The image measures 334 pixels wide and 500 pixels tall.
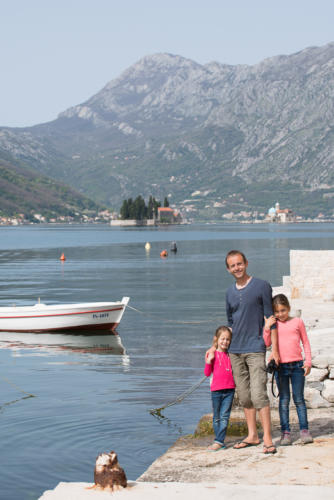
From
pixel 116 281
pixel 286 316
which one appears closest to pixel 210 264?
pixel 116 281

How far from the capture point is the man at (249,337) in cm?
1073

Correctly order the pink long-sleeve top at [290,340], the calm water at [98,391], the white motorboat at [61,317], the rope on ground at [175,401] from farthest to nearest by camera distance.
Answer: the white motorboat at [61,317], the rope on ground at [175,401], the calm water at [98,391], the pink long-sleeve top at [290,340]

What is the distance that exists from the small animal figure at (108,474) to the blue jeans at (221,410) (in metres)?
2.75

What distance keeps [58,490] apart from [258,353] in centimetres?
358

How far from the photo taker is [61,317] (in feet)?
105

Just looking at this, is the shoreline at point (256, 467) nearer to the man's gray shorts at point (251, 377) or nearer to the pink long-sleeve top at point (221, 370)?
the man's gray shorts at point (251, 377)

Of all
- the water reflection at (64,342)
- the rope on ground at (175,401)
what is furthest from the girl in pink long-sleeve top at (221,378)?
the water reflection at (64,342)

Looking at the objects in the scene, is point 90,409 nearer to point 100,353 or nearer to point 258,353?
point 258,353

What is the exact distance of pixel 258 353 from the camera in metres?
10.8

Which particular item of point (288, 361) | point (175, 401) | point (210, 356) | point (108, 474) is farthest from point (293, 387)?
point (175, 401)

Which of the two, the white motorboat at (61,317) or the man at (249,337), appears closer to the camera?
the man at (249,337)

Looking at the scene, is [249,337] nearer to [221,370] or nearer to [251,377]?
[251,377]

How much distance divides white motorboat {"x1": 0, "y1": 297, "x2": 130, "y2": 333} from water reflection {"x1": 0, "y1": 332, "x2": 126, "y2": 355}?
33 cm

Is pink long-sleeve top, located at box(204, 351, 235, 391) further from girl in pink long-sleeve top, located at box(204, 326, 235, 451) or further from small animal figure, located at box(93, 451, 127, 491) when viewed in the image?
small animal figure, located at box(93, 451, 127, 491)
